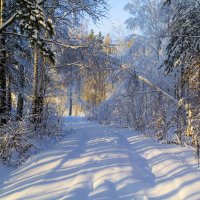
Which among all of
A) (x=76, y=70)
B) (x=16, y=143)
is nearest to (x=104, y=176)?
(x=16, y=143)

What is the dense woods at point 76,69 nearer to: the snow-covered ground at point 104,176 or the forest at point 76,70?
the forest at point 76,70

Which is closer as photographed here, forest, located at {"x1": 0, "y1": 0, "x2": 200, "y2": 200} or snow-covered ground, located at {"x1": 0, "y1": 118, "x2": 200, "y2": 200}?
snow-covered ground, located at {"x1": 0, "y1": 118, "x2": 200, "y2": 200}

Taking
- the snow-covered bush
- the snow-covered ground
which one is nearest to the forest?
the snow-covered bush

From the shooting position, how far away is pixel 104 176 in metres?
7.77

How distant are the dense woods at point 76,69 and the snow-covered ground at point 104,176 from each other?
0.88 meters

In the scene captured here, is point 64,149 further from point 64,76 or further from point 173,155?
point 64,76

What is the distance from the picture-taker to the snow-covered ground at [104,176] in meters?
6.53

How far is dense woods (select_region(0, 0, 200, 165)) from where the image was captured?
1040 cm

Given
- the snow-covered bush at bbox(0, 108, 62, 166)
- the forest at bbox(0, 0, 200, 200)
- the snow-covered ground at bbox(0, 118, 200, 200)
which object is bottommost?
the snow-covered ground at bbox(0, 118, 200, 200)

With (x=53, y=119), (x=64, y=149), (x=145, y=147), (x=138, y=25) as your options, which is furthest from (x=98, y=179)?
(x=138, y=25)

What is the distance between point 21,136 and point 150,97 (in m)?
9.72

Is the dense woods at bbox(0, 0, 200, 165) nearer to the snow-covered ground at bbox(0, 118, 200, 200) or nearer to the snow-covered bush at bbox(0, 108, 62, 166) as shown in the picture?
the snow-covered bush at bbox(0, 108, 62, 166)

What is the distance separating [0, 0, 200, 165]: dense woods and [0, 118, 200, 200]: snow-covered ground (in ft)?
2.90

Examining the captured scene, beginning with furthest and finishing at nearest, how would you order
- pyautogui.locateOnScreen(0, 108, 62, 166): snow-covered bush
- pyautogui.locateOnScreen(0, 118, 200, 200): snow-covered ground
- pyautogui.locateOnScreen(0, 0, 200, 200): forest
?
pyautogui.locateOnScreen(0, 0, 200, 200): forest → pyautogui.locateOnScreen(0, 108, 62, 166): snow-covered bush → pyautogui.locateOnScreen(0, 118, 200, 200): snow-covered ground
